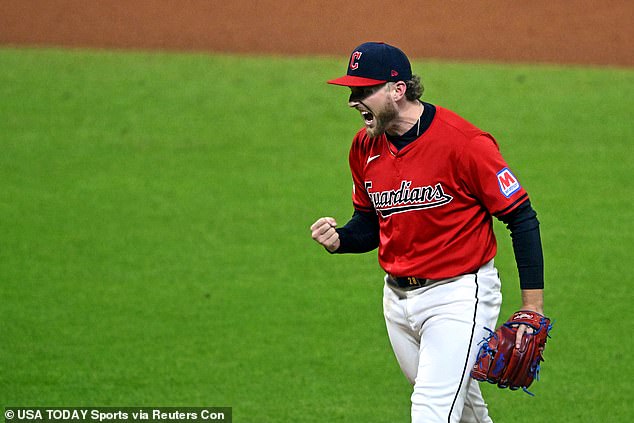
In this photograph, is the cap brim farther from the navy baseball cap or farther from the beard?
the beard

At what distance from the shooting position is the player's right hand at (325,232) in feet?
15.1

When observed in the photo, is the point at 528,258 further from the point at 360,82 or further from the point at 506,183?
the point at 360,82

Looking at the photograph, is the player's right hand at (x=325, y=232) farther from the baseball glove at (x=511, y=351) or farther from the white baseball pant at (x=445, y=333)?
the baseball glove at (x=511, y=351)

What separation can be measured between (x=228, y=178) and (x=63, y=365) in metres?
4.41

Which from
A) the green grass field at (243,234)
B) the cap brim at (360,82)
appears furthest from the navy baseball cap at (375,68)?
the green grass field at (243,234)

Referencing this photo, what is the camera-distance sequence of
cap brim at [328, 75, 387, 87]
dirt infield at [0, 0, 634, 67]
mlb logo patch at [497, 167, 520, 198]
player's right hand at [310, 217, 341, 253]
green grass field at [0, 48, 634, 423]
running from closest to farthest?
1. mlb logo patch at [497, 167, 520, 198]
2. cap brim at [328, 75, 387, 87]
3. player's right hand at [310, 217, 341, 253]
4. green grass field at [0, 48, 634, 423]
5. dirt infield at [0, 0, 634, 67]

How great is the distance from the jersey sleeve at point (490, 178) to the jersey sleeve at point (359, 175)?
54 centimetres

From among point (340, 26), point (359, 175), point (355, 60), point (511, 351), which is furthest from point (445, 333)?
point (340, 26)

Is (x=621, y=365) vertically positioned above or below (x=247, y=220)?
below

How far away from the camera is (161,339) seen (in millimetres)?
7078

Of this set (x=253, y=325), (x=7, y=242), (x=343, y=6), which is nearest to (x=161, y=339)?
(x=253, y=325)

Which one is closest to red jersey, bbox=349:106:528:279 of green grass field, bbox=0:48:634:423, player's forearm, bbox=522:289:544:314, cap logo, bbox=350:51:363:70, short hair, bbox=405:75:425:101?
short hair, bbox=405:75:425:101

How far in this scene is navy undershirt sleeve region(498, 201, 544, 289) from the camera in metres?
4.19

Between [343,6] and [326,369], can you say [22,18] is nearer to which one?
[343,6]
